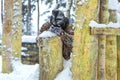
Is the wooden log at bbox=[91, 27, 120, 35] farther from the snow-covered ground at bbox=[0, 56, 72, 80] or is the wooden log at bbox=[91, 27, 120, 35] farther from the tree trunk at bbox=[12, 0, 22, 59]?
the tree trunk at bbox=[12, 0, 22, 59]

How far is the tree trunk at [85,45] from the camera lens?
4539 millimetres

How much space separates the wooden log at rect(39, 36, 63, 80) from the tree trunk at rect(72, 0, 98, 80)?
692 millimetres

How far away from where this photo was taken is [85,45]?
180 inches

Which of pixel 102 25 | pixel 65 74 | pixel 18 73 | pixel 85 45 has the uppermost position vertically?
pixel 102 25

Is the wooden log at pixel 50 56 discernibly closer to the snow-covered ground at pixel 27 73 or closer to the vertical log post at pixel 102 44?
the snow-covered ground at pixel 27 73

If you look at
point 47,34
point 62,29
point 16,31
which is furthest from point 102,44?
point 16,31

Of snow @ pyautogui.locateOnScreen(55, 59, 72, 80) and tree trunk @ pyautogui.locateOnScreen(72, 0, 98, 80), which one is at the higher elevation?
tree trunk @ pyautogui.locateOnScreen(72, 0, 98, 80)

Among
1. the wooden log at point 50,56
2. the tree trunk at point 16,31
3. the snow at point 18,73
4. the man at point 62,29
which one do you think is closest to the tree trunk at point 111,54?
the wooden log at point 50,56

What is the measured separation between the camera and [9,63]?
7801mm

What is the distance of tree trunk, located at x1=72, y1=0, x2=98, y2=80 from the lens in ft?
14.9

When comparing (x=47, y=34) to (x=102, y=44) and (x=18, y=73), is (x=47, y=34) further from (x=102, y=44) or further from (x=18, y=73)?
(x=18, y=73)

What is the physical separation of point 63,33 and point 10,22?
2.43m

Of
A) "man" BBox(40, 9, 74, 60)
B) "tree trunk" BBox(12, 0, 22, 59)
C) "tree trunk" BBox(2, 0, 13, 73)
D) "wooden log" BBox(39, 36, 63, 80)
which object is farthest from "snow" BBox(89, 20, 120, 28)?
"tree trunk" BBox(12, 0, 22, 59)

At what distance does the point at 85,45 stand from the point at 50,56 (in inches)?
34.0
